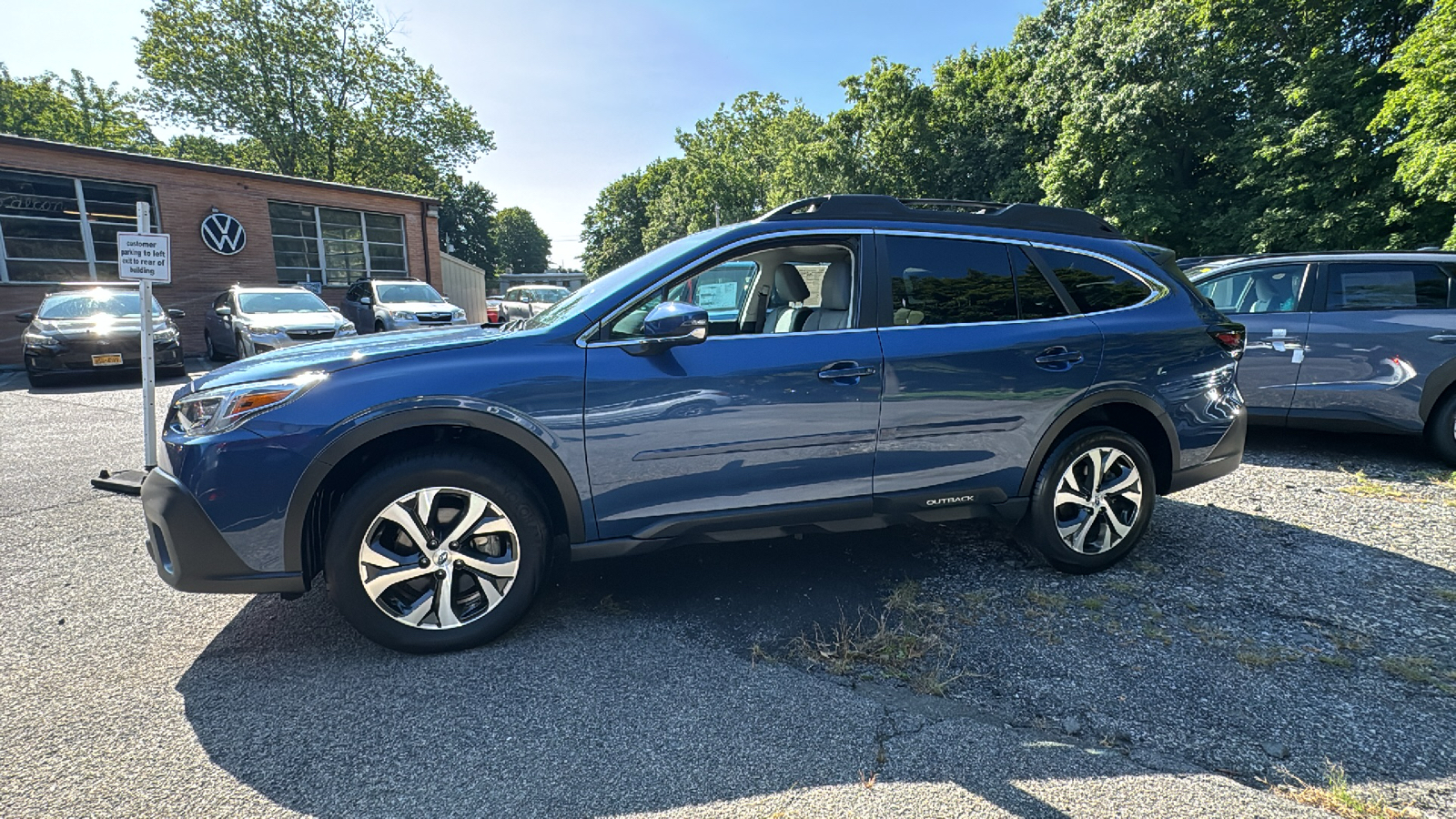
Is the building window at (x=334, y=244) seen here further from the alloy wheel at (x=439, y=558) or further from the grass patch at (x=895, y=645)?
the grass patch at (x=895, y=645)

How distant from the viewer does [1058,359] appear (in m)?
3.19

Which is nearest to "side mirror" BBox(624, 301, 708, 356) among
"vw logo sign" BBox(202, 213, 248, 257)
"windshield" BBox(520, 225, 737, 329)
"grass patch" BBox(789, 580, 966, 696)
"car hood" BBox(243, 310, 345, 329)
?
"windshield" BBox(520, 225, 737, 329)

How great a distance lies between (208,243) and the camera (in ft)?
55.9

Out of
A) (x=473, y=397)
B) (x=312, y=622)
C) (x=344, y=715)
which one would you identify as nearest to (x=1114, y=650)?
(x=473, y=397)

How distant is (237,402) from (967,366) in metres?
2.91

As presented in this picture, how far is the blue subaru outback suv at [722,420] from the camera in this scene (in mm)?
2471

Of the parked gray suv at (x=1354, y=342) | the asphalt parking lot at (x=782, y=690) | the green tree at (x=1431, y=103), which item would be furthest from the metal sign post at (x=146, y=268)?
the green tree at (x=1431, y=103)

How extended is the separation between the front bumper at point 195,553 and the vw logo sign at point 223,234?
1874 cm

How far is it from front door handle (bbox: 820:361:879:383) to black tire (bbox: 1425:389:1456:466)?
5316mm

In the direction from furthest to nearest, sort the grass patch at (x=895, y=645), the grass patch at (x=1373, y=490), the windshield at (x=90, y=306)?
the windshield at (x=90, y=306)
the grass patch at (x=1373, y=490)
the grass patch at (x=895, y=645)

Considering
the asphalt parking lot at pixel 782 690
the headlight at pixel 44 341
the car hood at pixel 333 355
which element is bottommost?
the asphalt parking lot at pixel 782 690

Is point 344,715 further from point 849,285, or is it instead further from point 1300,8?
point 1300,8

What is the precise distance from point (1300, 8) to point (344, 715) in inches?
960

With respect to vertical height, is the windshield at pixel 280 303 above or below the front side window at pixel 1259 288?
above
